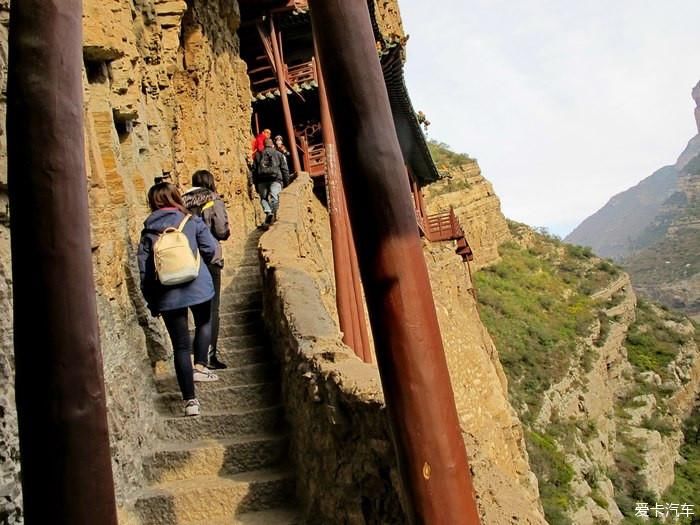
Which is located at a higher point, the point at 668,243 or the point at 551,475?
the point at 668,243

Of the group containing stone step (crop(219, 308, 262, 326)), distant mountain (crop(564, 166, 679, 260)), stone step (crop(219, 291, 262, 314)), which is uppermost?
distant mountain (crop(564, 166, 679, 260))

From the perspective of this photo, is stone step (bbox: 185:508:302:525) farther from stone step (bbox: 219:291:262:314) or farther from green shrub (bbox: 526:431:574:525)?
green shrub (bbox: 526:431:574:525)

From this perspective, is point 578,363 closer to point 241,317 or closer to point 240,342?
point 241,317

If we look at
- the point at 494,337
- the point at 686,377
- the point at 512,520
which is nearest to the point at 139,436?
the point at 512,520

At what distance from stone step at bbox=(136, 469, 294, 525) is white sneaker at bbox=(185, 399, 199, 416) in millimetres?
590

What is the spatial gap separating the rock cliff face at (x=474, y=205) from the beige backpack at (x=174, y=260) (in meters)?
32.2

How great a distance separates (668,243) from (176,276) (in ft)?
277

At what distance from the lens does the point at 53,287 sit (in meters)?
1.52

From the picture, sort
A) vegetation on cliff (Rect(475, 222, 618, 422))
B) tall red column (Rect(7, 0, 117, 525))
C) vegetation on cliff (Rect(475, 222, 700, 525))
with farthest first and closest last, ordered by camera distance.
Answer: vegetation on cliff (Rect(475, 222, 618, 422))
vegetation on cliff (Rect(475, 222, 700, 525))
tall red column (Rect(7, 0, 117, 525))

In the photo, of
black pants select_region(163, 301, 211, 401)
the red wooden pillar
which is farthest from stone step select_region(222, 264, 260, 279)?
the red wooden pillar

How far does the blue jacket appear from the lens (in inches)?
153

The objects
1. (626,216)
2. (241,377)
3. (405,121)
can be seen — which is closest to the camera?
(241,377)

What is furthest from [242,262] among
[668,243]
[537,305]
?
[668,243]

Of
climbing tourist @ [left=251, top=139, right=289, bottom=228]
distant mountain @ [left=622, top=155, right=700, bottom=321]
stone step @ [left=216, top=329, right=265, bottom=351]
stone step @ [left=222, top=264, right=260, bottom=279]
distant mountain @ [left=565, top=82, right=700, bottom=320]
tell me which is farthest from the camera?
distant mountain @ [left=565, top=82, right=700, bottom=320]
